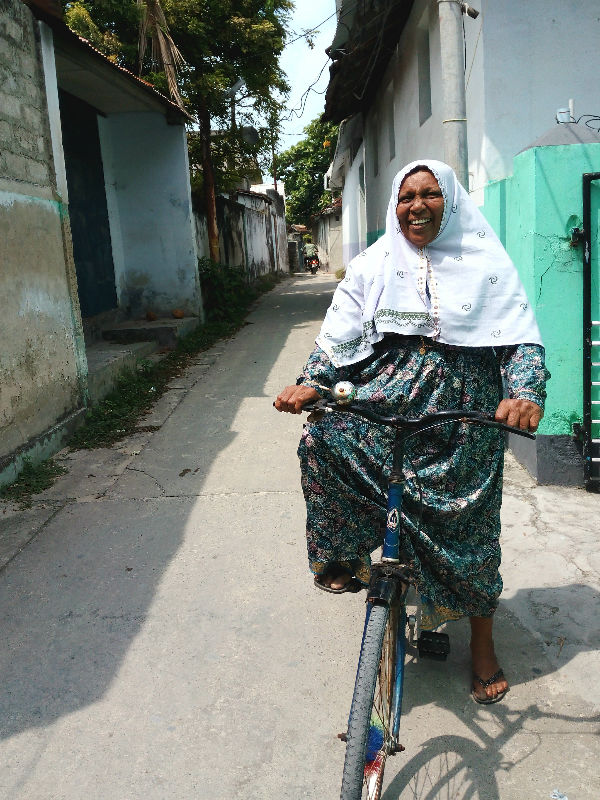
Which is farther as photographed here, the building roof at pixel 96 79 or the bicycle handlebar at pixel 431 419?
A: the building roof at pixel 96 79

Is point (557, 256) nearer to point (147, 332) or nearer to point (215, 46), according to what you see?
point (147, 332)

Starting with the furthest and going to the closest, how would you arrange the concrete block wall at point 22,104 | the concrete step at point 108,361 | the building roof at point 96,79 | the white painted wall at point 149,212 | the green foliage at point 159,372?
the white painted wall at point 149,212
the concrete step at point 108,361
the building roof at point 96,79
the green foliage at point 159,372
the concrete block wall at point 22,104

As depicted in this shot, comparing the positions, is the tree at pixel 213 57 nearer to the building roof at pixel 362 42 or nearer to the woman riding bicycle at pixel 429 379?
the building roof at pixel 362 42

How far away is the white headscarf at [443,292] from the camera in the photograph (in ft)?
7.20

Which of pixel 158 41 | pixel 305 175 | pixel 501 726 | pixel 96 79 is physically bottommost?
pixel 501 726

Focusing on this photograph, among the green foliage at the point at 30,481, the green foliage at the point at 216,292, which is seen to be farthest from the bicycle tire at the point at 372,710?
the green foliage at the point at 216,292

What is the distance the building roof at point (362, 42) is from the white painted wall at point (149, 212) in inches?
99.2

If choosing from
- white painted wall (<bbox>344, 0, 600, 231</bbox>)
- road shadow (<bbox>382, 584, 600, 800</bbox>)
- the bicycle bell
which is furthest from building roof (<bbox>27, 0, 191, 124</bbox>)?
road shadow (<bbox>382, 584, 600, 800</bbox>)

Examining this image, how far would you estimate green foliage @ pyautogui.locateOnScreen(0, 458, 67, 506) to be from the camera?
14.2ft

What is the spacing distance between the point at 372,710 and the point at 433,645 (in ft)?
2.48

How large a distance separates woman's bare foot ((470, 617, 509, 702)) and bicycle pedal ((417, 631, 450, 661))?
0.13 metres

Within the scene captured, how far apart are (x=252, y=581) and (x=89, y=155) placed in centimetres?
739

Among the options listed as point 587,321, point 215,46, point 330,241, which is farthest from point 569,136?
point 330,241

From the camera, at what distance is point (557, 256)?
13.0 ft
